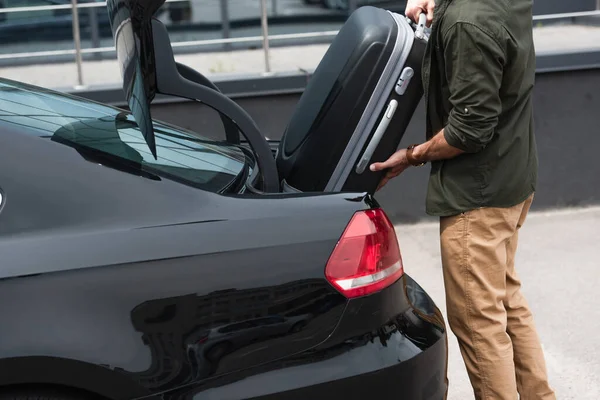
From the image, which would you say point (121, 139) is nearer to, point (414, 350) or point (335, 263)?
point (335, 263)

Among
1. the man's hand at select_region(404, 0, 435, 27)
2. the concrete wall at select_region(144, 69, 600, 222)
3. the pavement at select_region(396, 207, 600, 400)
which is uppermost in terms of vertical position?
the man's hand at select_region(404, 0, 435, 27)

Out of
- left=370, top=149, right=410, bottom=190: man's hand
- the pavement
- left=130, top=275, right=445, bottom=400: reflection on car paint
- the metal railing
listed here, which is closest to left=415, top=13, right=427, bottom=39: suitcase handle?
left=370, top=149, right=410, bottom=190: man's hand

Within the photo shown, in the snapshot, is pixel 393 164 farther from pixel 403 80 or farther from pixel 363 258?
pixel 363 258

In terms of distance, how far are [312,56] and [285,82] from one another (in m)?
0.84

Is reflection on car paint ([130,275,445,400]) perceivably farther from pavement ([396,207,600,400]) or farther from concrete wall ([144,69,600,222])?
concrete wall ([144,69,600,222])

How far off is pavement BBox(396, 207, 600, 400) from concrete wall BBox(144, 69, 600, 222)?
0.42 ft

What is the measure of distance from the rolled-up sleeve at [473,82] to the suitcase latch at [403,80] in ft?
0.50

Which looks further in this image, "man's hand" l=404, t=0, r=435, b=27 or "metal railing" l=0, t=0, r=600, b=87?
"metal railing" l=0, t=0, r=600, b=87

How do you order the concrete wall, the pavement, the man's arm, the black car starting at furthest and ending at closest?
the concrete wall, the pavement, the man's arm, the black car

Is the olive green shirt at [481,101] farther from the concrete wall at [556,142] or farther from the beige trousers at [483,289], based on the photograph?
the concrete wall at [556,142]

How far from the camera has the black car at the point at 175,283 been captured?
2.15 metres

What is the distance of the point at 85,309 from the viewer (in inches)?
84.9

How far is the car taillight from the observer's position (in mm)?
2363

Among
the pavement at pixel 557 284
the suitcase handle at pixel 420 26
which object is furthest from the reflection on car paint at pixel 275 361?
the pavement at pixel 557 284
